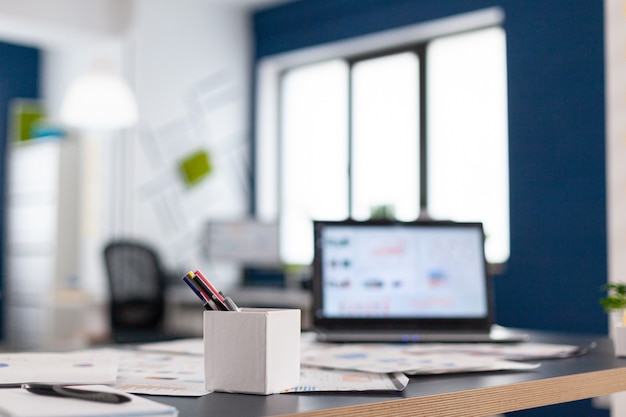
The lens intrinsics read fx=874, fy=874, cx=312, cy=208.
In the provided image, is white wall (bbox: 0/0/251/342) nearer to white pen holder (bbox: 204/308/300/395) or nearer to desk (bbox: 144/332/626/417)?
desk (bbox: 144/332/626/417)

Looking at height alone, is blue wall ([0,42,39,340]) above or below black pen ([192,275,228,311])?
above

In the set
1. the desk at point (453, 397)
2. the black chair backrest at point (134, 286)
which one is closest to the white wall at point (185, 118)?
the black chair backrest at point (134, 286)

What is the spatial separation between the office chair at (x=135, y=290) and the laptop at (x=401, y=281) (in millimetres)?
2719

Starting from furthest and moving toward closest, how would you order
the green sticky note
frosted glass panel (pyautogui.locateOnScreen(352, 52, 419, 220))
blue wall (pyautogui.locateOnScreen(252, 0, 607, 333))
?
the green sticky note < frosted glass panel (pyautogui.locateOnScreen(352, 52, 419, 220)) < blue wall (pyautogui.locateOnScreen(252, 0, 607, 333))

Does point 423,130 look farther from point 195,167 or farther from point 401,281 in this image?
point 401,281

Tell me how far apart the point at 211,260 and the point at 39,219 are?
142 centimetres

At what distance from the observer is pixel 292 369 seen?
1096 millimetres

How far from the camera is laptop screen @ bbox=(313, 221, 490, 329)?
186 cm

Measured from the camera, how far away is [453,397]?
43.4 inches

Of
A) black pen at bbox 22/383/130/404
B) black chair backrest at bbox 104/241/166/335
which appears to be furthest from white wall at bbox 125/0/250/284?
black pen at bbox 22/383/130/404

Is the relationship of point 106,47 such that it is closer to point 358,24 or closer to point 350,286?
point 358,24

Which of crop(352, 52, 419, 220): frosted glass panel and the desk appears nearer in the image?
the desk

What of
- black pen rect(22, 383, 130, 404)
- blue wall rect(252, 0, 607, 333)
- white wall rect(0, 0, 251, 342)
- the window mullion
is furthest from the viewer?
white wall rect(0, 0, 251, 342)

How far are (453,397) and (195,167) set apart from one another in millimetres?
4605
